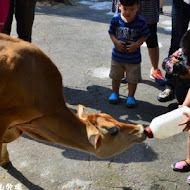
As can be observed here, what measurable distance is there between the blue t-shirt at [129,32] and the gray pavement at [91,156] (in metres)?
0.65

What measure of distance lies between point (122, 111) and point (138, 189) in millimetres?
1465

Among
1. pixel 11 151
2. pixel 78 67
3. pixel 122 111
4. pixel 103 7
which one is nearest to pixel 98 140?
pixel 11 151

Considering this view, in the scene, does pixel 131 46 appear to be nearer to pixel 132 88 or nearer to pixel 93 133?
pixel 132 88

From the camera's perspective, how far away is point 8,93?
249cm

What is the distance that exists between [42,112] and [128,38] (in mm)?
2245

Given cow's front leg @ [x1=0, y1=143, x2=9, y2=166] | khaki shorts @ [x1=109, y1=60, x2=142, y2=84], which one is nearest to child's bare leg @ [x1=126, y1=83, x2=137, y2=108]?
khaki shorts @ [x1=109, y1=60, x2=142, y2=84]

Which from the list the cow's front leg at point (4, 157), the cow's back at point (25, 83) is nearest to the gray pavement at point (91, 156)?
the cow's front leg at point (4, 157)

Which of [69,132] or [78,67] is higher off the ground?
[69,132]

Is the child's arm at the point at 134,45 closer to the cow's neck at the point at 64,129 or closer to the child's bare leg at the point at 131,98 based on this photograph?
the child's bare leg at the point at 131,98

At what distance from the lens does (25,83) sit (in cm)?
254

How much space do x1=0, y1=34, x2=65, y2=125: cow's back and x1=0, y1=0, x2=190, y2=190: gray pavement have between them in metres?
1.13

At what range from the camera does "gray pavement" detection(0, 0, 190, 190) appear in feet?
11.9

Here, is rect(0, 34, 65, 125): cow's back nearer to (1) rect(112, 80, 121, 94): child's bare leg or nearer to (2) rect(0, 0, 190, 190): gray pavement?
(2) rect(0, 0, 190, 190): gray pavement

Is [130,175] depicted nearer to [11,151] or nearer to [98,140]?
[98,140]
